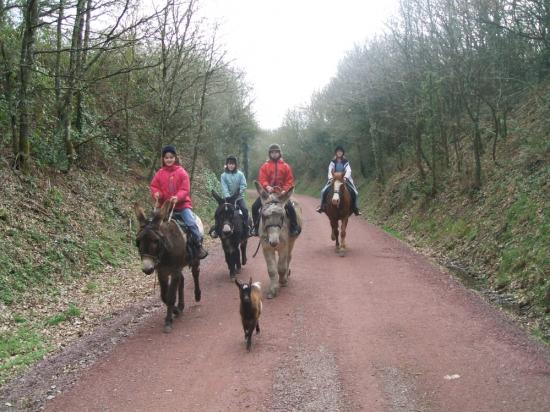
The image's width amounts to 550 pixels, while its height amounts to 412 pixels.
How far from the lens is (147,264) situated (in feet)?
22.2

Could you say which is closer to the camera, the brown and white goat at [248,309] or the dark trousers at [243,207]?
the brown and white goat at [248,309]

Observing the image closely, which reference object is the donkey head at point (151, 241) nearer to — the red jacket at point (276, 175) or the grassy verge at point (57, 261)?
the grassy verge at point (57, 261)

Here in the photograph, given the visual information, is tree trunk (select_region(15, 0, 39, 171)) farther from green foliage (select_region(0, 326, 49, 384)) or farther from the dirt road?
the dirt road

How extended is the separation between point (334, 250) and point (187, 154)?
14214 mm

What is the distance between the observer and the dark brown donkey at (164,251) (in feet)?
22.5

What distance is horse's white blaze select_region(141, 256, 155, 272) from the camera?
6734 mm

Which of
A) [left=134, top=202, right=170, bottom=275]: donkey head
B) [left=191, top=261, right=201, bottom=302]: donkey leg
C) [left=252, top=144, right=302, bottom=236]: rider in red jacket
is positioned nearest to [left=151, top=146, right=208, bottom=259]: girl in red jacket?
[left=191, top=261, right=201, bottom=302]: donkey leg

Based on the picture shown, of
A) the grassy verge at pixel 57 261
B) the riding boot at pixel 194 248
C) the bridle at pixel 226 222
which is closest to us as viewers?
the grassy verge at pixel 57 261

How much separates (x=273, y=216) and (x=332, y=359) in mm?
3161

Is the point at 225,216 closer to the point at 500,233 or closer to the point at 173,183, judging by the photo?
the point at 173,183

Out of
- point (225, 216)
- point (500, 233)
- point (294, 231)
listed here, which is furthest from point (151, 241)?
point (500, 233)

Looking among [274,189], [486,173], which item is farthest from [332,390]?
[486,173]

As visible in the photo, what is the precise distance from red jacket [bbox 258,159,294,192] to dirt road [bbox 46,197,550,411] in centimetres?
237

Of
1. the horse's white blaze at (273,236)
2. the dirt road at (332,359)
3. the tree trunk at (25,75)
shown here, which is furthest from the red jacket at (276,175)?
the tree trunk at (25,75)
